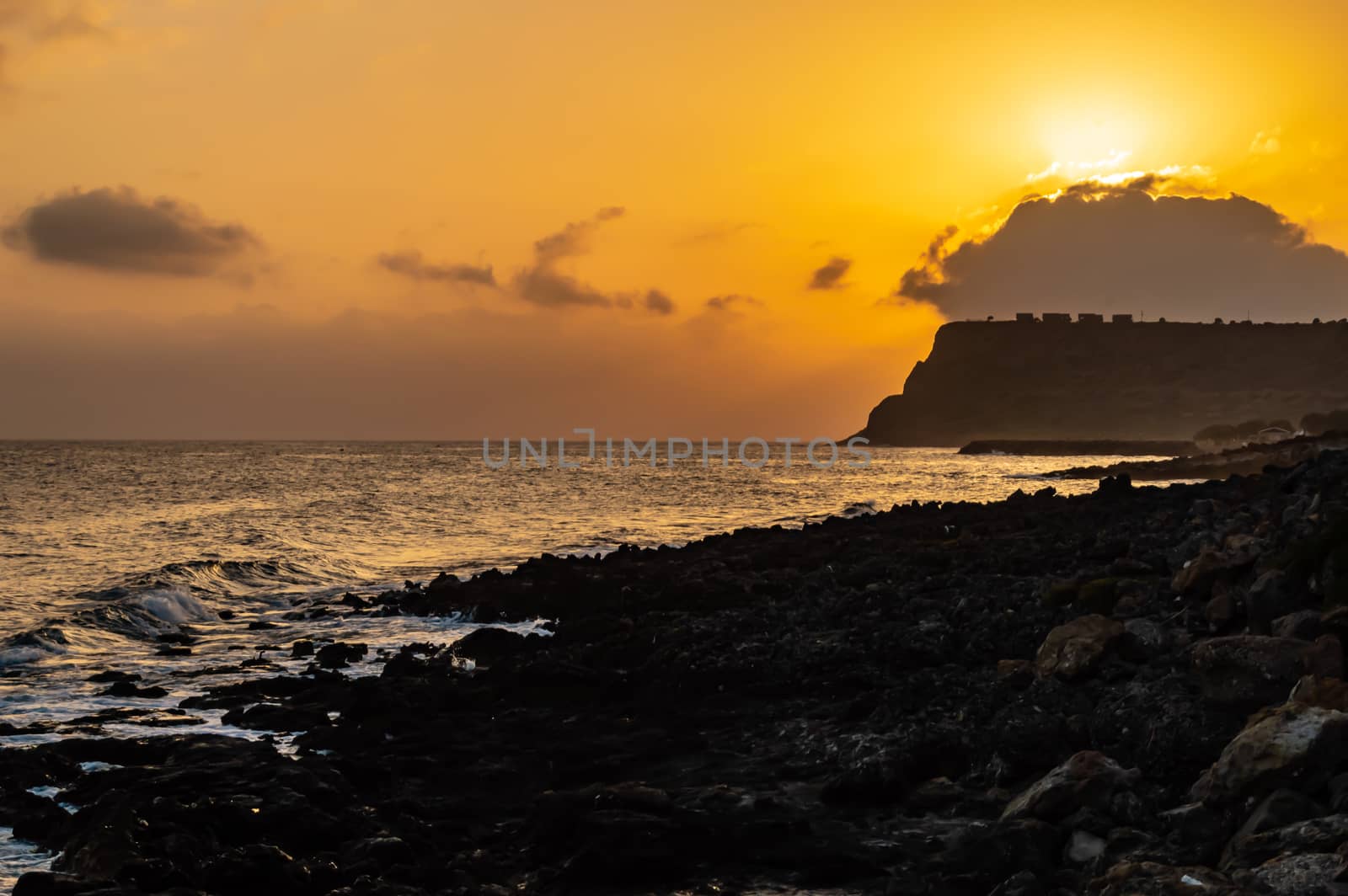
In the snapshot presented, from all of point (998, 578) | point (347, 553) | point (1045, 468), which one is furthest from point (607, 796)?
point (1045, 468)

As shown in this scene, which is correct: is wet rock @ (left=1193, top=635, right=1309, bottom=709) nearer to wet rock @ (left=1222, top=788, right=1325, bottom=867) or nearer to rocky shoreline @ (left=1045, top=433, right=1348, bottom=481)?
wet rock @ (left=1222, top=788, right=1325, bottom=867)

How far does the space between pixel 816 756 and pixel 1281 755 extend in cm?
498

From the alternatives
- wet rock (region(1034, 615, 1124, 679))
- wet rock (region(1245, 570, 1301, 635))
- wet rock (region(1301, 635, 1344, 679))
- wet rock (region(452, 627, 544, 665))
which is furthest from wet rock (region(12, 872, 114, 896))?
wet rock (region(1245, 570, 1301, 635))

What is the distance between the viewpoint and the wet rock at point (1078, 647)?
12.6 meters

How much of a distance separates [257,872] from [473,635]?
11.3 m

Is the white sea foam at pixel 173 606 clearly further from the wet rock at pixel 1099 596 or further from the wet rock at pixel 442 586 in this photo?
the wet rock at pixel 1099 596

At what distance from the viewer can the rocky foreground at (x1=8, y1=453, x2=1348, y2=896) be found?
27.3 feet

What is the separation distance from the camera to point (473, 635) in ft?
A: 65.5

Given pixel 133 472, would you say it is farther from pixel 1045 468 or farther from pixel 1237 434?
pixel 1237 434

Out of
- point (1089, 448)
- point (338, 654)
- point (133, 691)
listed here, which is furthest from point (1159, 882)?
point (1089, 448)

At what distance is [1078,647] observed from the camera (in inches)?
501

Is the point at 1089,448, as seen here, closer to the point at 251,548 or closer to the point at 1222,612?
the point at 251,548

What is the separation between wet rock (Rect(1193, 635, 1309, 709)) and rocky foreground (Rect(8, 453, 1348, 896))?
0.09 ft

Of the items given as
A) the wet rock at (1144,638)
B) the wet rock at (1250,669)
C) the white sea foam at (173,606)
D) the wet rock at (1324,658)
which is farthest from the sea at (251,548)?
the wet rock at (1324,658)
